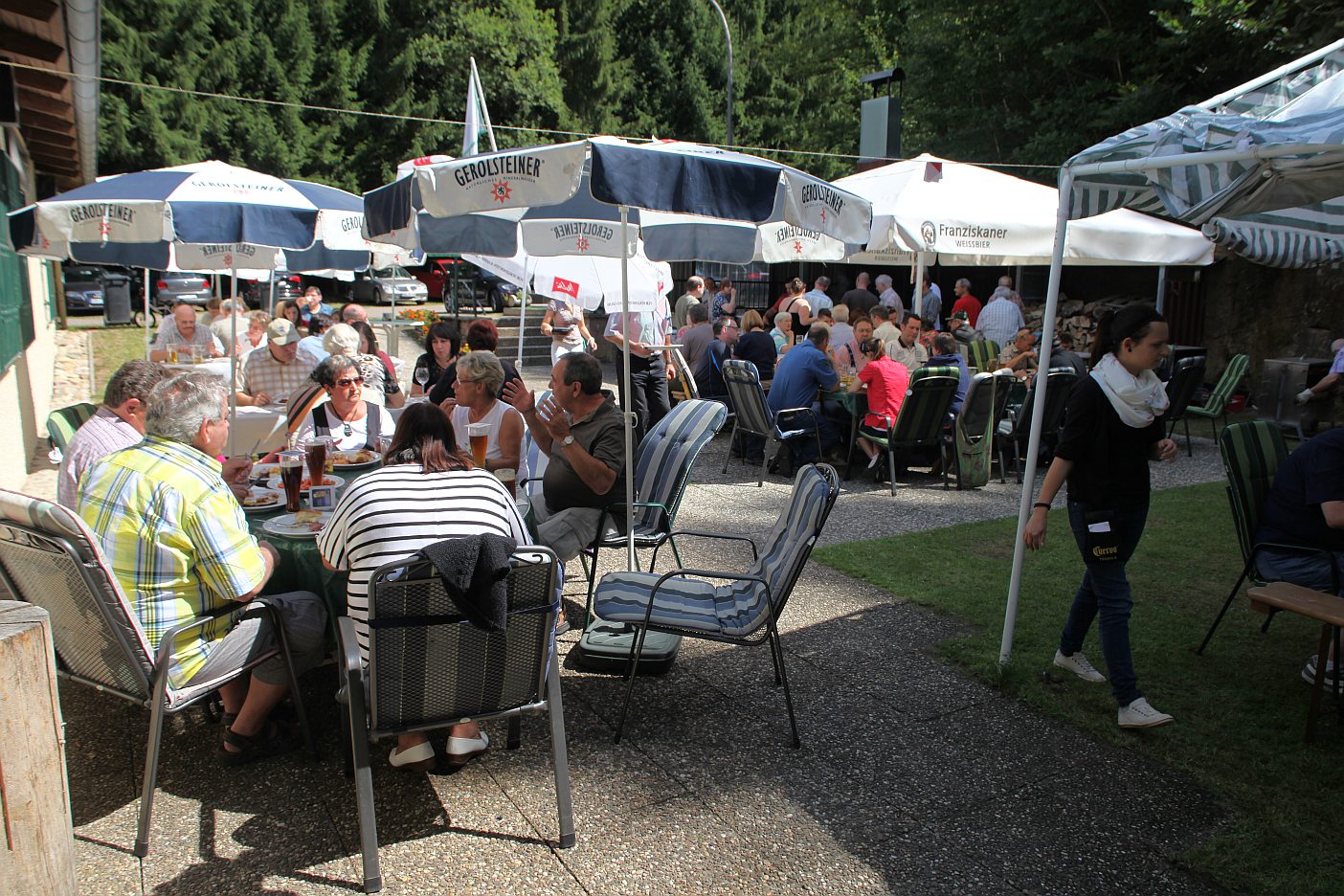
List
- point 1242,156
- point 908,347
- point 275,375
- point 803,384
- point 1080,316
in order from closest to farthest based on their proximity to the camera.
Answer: point 1242,156 < point 275,375 < point 803,384 < point 908,347 < point 1080,316

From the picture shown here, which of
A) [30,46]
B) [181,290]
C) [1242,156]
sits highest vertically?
[30,46]

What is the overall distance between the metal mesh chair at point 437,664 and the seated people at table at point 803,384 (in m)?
5.40

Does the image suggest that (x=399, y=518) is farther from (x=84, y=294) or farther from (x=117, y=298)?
(x=84, y=294)

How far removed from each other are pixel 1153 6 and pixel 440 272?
21509 mm

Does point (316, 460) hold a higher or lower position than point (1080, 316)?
lower

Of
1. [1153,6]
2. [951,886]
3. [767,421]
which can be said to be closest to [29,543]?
[951,886]

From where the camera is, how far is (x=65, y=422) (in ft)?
17.1

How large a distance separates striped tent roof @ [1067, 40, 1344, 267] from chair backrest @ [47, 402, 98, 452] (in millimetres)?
5166

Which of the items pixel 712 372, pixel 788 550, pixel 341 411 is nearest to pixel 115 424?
pixel 341 411

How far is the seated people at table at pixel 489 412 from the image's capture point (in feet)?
15.4

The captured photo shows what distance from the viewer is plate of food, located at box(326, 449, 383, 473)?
466 cm

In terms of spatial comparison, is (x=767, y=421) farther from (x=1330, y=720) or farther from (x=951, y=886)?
(x=951, y=886)

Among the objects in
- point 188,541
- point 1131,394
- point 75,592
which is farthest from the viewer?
point 1131,394

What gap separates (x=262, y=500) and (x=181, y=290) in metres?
22.5
